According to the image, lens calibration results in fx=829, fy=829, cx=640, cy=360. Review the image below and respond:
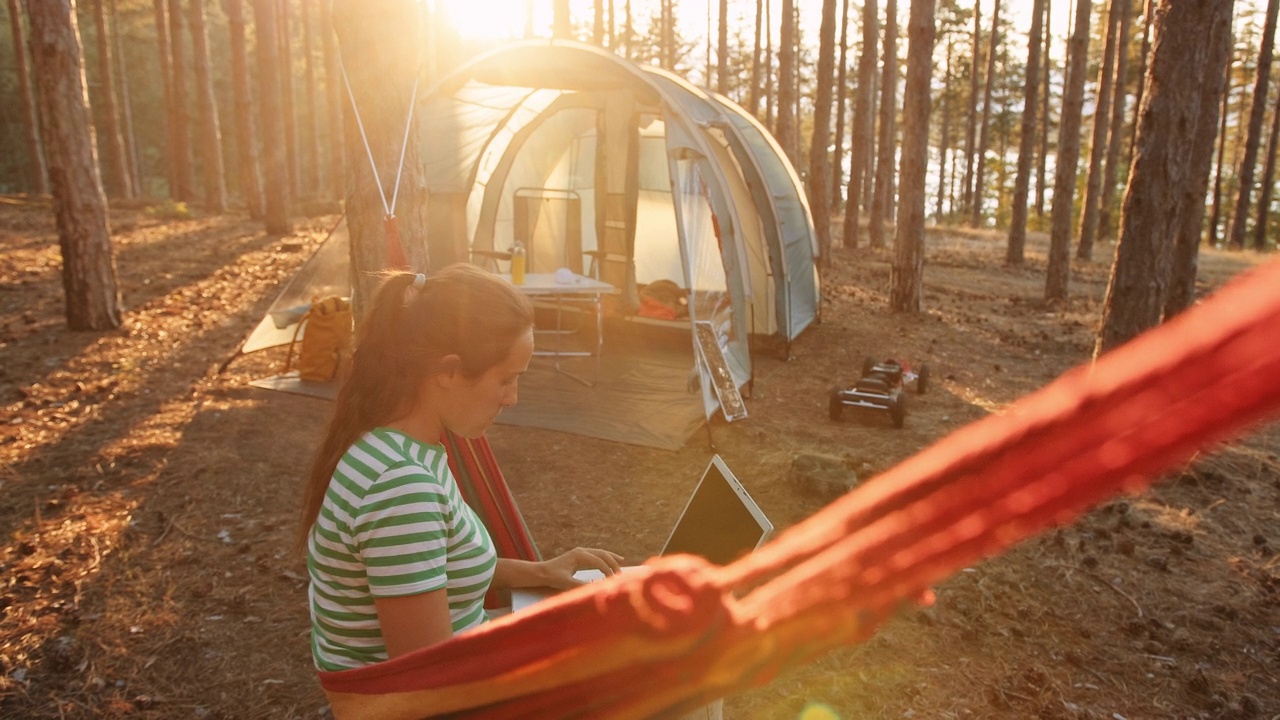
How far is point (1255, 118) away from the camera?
19750mm

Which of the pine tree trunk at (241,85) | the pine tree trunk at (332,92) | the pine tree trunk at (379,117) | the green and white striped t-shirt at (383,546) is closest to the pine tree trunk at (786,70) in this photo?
the pine tree trunk at (332,92)

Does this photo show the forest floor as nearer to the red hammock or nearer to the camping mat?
the camping mat

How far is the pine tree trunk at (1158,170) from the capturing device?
5395 millimetres

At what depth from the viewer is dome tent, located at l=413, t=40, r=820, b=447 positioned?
7.33m

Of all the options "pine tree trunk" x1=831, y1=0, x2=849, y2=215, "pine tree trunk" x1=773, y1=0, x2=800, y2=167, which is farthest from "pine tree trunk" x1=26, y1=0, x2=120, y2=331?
"pine tree trunk" x1=831, y1=0, x2=849, y2=215

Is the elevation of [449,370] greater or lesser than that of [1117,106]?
lesser

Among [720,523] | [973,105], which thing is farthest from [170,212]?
[973,105]

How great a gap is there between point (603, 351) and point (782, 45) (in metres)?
9.57

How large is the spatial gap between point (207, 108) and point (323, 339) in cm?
1246

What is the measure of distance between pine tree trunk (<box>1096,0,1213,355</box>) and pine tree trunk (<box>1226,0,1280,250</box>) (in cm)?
1705

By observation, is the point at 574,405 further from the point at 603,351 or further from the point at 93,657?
the point at 93,657

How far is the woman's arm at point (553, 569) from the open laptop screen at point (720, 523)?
511mm

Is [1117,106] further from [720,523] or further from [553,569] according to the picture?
[553,569]

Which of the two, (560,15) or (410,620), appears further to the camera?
(560,15)
